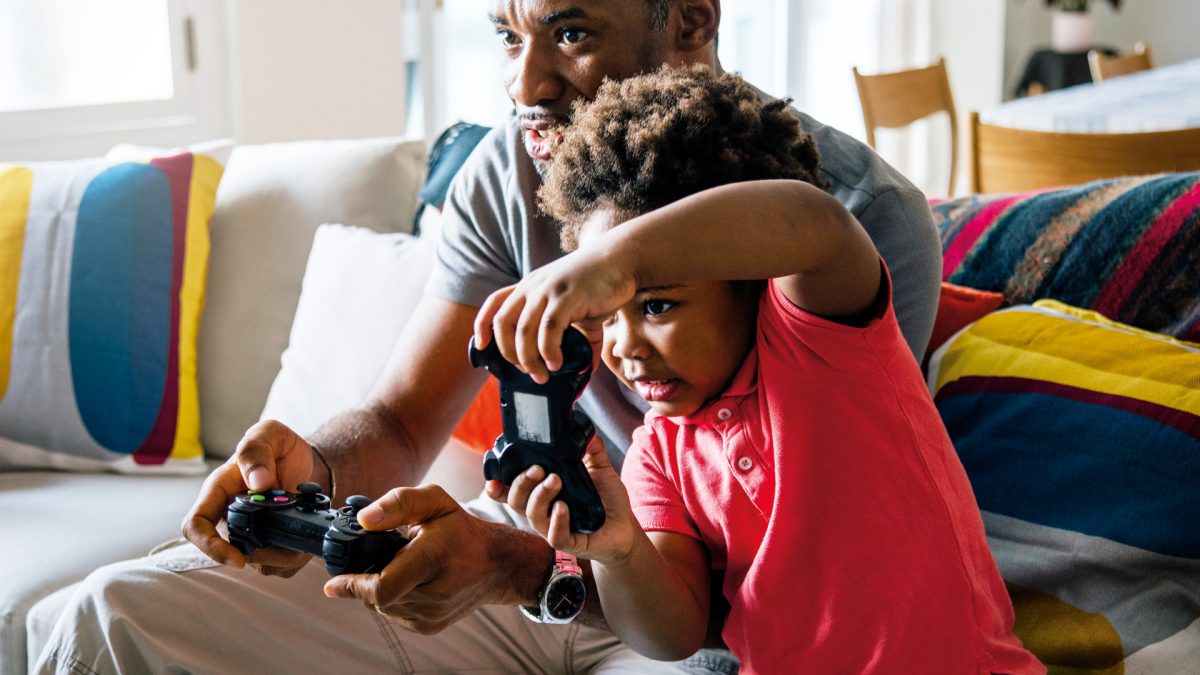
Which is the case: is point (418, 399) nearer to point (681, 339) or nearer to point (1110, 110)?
point (681, 339)

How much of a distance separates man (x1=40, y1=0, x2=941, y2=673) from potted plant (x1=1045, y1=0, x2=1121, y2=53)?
17.5 feet

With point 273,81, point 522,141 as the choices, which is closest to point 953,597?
point 522,141

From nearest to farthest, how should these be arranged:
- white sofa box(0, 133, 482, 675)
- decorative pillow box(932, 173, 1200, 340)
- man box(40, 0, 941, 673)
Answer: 1. man box(40, 0, 941, 673)
2. decorative pillow box(932, 173, 1200, 340)
3. white sofa box(0, 133, 482, 675)

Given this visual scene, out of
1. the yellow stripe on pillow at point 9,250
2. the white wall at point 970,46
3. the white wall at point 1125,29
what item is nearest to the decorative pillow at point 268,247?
the yellow stripe on pillow at point 9,250

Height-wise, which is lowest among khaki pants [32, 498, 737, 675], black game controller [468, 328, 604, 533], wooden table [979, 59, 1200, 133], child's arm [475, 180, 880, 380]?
A: khaki pants [32, 498, 737, 675]

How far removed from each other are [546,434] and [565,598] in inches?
12.4

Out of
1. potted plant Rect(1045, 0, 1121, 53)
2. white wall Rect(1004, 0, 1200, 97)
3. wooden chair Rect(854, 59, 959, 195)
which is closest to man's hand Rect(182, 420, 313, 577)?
wooden chair Rect(854, 59, 959, 195)

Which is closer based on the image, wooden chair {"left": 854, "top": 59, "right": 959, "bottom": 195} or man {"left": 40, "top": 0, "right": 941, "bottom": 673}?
man {"left": 40, "top": 0, "right": 941, "bottom": 673}

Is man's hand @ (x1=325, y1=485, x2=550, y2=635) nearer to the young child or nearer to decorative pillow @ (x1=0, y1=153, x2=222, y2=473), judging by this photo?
the young child

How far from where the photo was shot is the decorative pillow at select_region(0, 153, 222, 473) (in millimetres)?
1994

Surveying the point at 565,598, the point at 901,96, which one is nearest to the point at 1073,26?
the point at 901,96

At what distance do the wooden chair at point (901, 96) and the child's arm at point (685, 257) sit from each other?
262 centimetres

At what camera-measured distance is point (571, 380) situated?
836 millimetres

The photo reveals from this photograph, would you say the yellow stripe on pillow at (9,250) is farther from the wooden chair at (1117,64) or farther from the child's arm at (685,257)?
the wooden chair at (1117,64)
